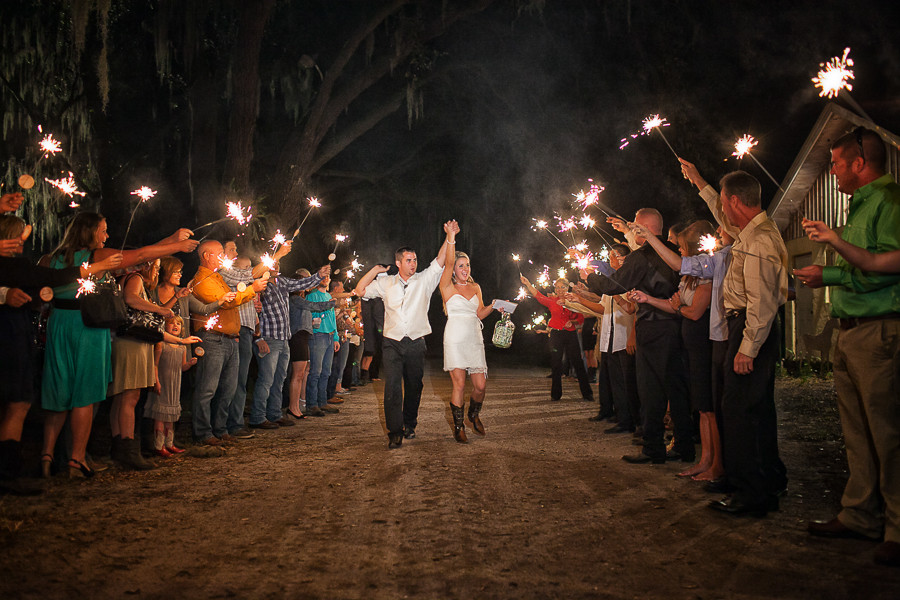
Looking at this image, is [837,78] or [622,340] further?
[622,340]

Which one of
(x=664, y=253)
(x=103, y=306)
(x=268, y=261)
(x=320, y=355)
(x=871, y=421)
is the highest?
(x=268, y=261)

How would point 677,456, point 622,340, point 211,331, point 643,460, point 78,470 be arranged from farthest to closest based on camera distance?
point 622,340, point 211,331, point 677,456, point 643,460, point 78,470

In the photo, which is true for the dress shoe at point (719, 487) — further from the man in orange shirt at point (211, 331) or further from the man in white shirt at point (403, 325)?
the man in orange shirt at point (211, 331)

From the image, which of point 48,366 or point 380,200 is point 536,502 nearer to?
point 48,366

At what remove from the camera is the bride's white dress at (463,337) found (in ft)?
26.0

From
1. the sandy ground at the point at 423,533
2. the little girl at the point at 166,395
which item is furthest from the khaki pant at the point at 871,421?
the little girl at the point at 166,395

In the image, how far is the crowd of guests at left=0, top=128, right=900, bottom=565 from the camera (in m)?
3.95

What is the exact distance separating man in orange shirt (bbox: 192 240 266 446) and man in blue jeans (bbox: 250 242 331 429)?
1151 mm

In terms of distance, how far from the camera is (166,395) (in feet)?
22.7

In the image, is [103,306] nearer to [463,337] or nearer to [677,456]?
[463,337]

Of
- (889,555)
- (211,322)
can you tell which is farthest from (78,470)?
(889,555)

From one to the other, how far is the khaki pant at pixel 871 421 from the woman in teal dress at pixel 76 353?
16.0ft

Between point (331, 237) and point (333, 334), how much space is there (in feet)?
43.6

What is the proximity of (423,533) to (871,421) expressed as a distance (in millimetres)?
2746
